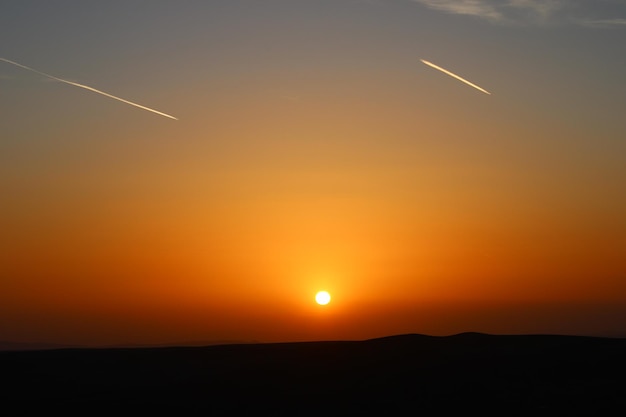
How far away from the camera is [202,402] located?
27.8 meters

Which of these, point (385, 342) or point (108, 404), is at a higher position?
point (385, 342)

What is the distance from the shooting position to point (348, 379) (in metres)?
29.8

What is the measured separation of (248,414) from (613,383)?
1109cm

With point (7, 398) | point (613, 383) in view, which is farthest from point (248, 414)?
point (613, 383)

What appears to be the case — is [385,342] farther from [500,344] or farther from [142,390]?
[142,390]

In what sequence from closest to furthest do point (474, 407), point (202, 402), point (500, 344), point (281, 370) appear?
point (474, 407)
point (202, 402)
point (281, 370)
point (500, 344)

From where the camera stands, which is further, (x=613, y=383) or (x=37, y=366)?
(x=37, y=366)

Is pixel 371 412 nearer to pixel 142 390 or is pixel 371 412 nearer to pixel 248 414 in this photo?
pixel 248 414

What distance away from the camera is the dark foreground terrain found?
25.8 m

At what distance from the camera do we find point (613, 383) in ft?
85.6

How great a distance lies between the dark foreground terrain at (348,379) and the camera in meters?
25.8

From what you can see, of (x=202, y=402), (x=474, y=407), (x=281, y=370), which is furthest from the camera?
(x=281, y=370)

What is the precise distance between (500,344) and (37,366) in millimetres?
18719

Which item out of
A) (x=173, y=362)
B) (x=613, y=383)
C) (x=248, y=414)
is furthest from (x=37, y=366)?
(x=613, y=383)
